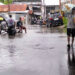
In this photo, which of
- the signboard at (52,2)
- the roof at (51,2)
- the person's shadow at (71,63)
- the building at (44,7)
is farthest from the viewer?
the building at (44,7)

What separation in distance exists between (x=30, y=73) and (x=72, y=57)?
10.4ft

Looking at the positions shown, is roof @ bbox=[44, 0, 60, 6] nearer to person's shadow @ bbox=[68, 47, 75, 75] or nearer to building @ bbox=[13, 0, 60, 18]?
building @ bbox=[13, 0, 60, 18]

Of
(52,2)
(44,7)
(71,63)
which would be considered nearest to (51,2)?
(52,2)

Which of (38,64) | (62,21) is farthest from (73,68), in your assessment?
(62,21)

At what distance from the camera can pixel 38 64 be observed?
9.15 metres

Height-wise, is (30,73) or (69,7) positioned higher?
(69,7)

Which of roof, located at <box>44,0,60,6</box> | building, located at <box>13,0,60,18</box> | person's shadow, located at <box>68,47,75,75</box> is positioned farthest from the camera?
building, located at <box>13,0,60,18</box>

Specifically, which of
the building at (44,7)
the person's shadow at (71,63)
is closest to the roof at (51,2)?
the building at (44,7)

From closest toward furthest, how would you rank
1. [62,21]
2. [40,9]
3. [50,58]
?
[50,58] → [62,21] → [40,9]

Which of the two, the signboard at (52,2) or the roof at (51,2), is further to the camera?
the roof at (51,2)

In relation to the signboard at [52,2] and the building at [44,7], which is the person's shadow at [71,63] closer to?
the building at [44,7]

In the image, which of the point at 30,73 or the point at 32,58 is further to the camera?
the point at 32,58

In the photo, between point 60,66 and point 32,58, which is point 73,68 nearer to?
point 60,66

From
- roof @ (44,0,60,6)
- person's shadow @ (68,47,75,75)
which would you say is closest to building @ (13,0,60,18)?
roof @ (44,0,60,6)
